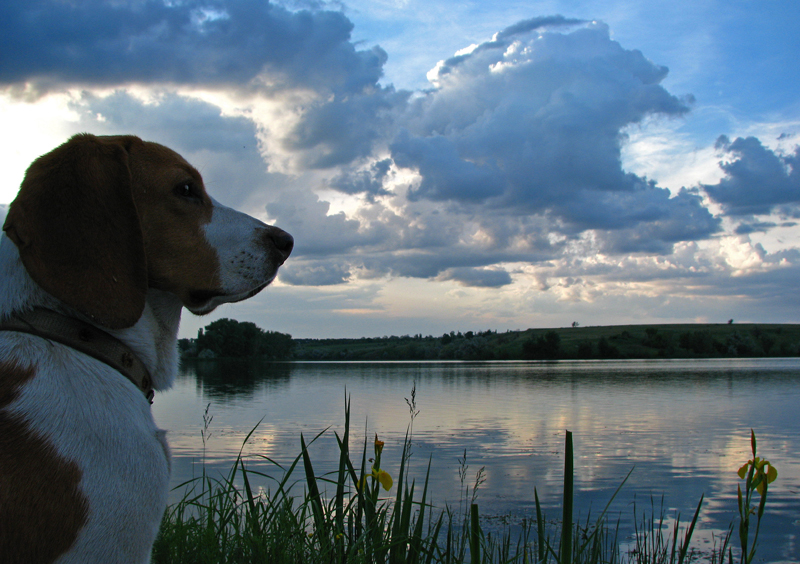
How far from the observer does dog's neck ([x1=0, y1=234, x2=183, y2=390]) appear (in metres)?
2.21

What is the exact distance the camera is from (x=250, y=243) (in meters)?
3.05

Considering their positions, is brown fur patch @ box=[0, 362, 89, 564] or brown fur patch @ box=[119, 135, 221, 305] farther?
brown fur patch @ box=[119, 135, 221, 305]

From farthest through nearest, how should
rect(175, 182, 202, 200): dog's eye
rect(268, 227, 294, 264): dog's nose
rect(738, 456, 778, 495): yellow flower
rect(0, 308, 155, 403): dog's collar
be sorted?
1. rect(268, 227, 294, 264): dog's nose
2. rect(175, 182, 202, 200): dog's eye
3. rect(738, 456, 778, 495): yellow flower
4. rect(0, 308, 155, 403): dog's collar

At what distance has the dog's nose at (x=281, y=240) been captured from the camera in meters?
3.17

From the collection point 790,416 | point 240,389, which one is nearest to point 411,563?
point 790,416

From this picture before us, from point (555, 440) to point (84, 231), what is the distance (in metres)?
19.8

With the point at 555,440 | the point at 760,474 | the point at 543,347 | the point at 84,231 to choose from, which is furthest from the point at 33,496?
the point at 543,347

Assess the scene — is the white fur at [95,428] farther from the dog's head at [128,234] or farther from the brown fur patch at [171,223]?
the brown fur patch at [171,223]

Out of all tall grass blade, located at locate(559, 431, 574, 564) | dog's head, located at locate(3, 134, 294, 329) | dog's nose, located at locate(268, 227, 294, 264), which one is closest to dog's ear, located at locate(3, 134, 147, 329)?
dog's head, located at locate(3, 134, 294, 329)

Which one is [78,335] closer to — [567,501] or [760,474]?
[567,501]

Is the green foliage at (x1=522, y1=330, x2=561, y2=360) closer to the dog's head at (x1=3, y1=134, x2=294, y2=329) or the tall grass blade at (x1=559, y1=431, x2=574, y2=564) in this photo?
the tall grass blade at (x1=559, y1=431, x2=574, y2=564)

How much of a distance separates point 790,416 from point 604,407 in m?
8.19

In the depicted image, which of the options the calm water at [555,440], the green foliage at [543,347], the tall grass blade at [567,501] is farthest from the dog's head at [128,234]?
the green foliage at [543,347]

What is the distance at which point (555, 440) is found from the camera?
19953mm
